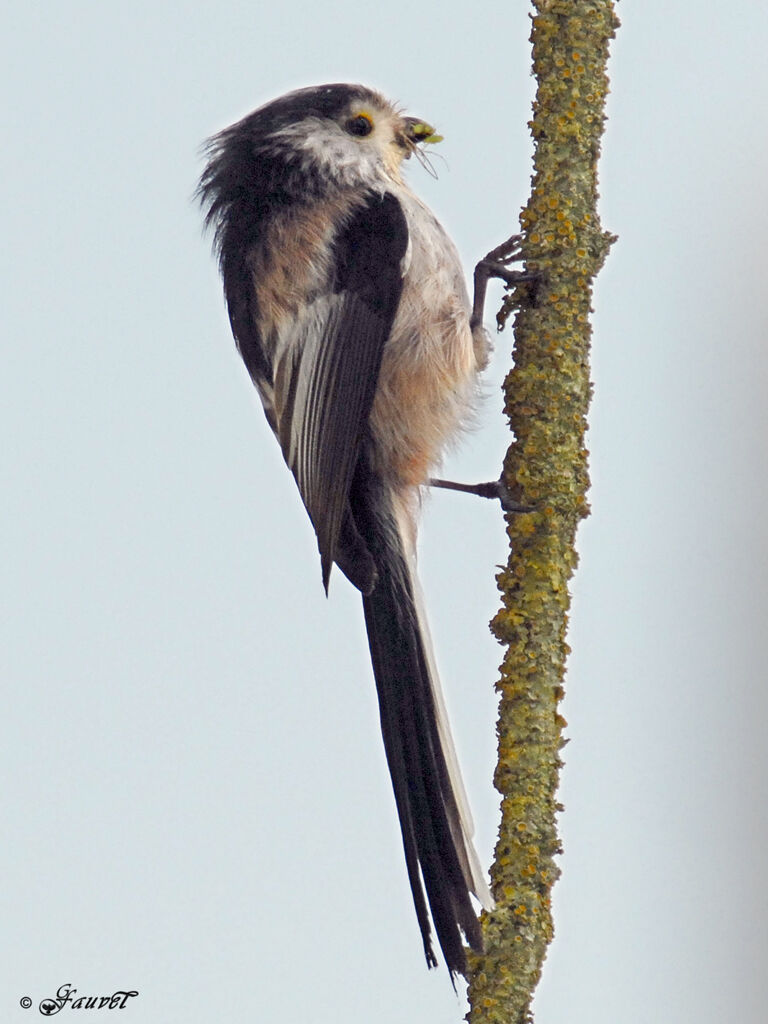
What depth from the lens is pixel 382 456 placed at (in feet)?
6.36

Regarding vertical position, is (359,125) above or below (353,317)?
above

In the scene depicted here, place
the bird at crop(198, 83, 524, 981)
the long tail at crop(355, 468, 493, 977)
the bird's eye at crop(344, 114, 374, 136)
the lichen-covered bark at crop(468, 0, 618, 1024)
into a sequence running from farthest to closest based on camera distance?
the bird's eye at crop(344, 114, 374, 136), the bird at crop(198, 83, 524, 981), the long tail at crop(355, 468, 493, 977), the lichen-covered bark at crop(468, 0, 618, 1024)

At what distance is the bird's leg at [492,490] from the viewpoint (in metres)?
1.46

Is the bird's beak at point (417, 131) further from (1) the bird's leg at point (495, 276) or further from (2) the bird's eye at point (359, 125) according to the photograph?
(1) the bird's leg at point (495, 276)

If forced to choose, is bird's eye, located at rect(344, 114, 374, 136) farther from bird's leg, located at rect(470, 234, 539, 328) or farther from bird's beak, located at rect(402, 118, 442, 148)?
bird's leg, located at rect(470, 234, 539, 328)

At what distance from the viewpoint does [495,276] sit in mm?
1700

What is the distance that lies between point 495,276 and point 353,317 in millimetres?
264

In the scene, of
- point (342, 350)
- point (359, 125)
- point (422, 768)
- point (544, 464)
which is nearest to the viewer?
point (544, 464)

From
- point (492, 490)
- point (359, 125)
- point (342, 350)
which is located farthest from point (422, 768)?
point (359, 125)

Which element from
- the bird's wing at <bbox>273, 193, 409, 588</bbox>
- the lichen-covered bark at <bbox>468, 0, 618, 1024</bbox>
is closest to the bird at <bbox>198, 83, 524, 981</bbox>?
the bird's wing at <bbox>273, 193, 409, 588</bbox>

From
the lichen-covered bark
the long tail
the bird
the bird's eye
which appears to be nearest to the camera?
the lichen-covered bark

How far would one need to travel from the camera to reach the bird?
1811 mm

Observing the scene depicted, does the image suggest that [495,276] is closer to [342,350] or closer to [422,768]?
[342,350]

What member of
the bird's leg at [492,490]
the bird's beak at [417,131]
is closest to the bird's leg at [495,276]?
the bird's leg at [492,490]
